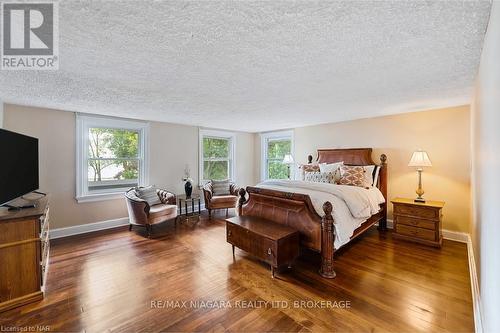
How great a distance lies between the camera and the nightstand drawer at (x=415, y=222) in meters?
3.27

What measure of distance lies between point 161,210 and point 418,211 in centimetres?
430

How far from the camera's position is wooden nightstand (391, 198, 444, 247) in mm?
3230

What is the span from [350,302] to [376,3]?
2.36 m

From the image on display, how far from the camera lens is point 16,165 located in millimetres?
2363

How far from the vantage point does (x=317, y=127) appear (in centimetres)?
530

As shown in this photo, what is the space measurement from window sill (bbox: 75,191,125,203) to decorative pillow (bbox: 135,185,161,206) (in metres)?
0.46

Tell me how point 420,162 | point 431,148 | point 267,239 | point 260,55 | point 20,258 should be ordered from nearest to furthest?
point 260,55, point 20,258, point 267,239, point 420,162, point 431,148

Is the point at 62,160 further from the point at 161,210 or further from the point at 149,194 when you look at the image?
the point at 161,210

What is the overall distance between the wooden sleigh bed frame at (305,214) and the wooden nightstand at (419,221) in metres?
0.37

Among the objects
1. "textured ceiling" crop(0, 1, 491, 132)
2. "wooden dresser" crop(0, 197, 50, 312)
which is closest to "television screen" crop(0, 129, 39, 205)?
"wooden dresser" crop(0, 197, 50, 312)

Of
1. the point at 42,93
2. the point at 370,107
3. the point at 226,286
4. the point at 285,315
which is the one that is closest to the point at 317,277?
the point at 285,315

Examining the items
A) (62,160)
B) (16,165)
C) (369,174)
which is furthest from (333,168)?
(62,160)

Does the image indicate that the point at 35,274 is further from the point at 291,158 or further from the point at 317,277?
the point at 291,158

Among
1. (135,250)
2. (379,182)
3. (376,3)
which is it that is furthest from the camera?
(379,182)
